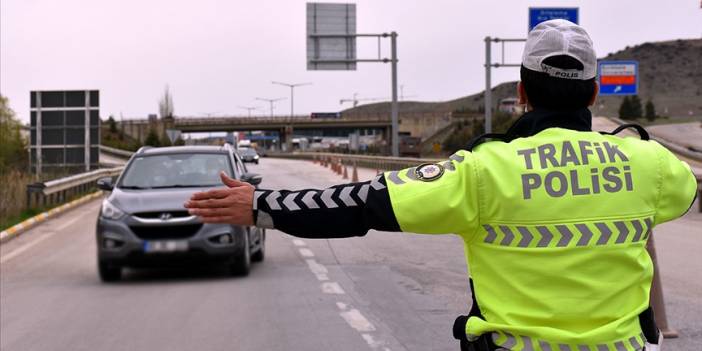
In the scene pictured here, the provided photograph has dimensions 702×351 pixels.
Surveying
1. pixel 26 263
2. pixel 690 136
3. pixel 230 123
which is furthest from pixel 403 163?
pixel 230 123

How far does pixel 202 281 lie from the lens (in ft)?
38.1

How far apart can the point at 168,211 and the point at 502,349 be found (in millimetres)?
8961

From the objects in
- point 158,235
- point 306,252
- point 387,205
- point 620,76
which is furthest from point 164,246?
point 620,76

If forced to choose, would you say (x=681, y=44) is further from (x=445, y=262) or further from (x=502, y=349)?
(x=502, y=349)

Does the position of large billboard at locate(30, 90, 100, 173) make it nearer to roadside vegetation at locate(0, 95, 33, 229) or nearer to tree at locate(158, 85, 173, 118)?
roadside vegetation at locate(0, 95, 33, 229)

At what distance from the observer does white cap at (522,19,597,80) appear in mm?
2818

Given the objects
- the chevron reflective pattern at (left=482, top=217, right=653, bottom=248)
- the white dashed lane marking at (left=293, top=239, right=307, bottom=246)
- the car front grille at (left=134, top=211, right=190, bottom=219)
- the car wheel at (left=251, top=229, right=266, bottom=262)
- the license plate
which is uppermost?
the chevron reflective pattern at (left=482, top=217, right=653, bottom=248)

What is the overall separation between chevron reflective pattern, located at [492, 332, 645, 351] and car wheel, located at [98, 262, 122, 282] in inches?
366

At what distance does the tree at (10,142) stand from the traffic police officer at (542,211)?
30.0 meters

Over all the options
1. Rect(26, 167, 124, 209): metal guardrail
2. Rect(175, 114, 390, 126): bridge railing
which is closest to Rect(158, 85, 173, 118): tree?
Rect(175, 114, 390, 126): bridge railing

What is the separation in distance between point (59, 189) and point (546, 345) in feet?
80.2

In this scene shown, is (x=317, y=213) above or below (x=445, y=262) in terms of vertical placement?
A: above

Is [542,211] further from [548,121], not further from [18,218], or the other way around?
[18,218]

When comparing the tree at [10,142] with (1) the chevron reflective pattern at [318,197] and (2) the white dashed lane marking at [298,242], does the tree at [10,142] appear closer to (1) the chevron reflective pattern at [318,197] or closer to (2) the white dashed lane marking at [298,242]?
(2) the white dashed lane marking at [298,242]
